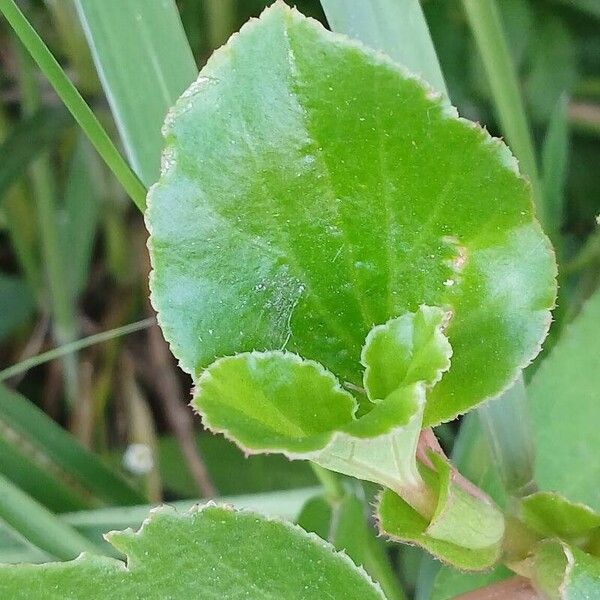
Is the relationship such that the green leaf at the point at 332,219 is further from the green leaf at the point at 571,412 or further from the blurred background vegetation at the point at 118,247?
the blurred background vegetation at the point at 118,247

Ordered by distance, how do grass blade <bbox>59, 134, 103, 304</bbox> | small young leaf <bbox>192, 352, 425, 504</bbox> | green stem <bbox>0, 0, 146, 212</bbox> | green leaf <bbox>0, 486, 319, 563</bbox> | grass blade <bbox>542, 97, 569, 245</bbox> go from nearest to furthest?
small young leaf <bbox>192, 352, 425, 504</bbox> → green stem <bbox>0, 0, 146, 212</bbox> → green leaf <bbox>0, 486, 319, 563</bbox> → grass blade <bbox>542, 97, 569, 245</bbox> → grass blade <bbox>59, 134, 103, 304</bbox>

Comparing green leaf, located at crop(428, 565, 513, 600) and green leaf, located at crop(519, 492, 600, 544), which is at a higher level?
green leaf, located at crop(519, 492, 600, 544)

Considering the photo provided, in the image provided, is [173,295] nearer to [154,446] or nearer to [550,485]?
[550,485]

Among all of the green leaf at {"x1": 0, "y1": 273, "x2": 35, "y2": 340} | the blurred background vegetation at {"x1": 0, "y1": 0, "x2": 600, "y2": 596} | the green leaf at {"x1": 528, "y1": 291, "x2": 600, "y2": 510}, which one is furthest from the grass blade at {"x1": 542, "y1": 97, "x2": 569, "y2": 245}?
the green leaf at {"x1": 0, "y1": 273, "x2": 35, "y2": 340}

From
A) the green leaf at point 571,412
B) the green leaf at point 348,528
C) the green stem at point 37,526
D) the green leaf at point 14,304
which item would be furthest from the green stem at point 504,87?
the green leaf at point 14,304

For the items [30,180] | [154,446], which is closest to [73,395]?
[154,446]

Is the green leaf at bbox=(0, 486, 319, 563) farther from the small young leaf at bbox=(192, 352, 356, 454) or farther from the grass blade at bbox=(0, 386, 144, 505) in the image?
the small young leaf at bbox=(192, 352, 356, 454)
